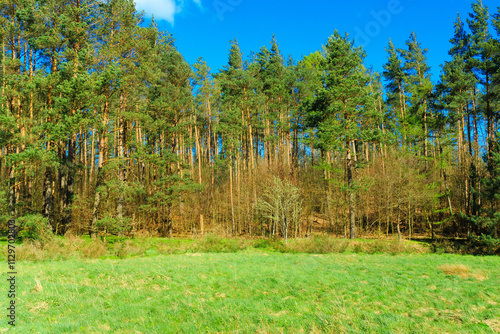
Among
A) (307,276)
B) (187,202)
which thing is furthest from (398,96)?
(307,276)

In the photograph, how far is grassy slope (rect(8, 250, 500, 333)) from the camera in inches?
235

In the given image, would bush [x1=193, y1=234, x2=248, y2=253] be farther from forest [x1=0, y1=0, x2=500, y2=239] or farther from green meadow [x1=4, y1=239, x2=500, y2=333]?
green meadow [x1=4, y1=239, x2=500, y2=333]

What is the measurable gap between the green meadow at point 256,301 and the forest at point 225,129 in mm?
9540

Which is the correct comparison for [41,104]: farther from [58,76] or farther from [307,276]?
[307,276]

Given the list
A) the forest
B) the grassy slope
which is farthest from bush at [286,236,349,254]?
the grassy slope

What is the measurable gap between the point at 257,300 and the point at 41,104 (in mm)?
19516

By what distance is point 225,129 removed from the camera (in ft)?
94.2

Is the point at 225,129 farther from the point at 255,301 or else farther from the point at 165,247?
the point at 255,301

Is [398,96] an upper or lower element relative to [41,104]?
upper

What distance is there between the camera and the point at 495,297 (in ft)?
24.1

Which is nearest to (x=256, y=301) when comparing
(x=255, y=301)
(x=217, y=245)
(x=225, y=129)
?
(x=255, y=301)

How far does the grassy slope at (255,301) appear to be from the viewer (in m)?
5.98

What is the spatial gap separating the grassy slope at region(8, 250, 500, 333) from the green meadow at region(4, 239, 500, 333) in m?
0.02

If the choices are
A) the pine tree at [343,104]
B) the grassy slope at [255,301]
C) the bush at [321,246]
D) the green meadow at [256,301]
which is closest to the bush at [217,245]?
the bush at [321,246]
